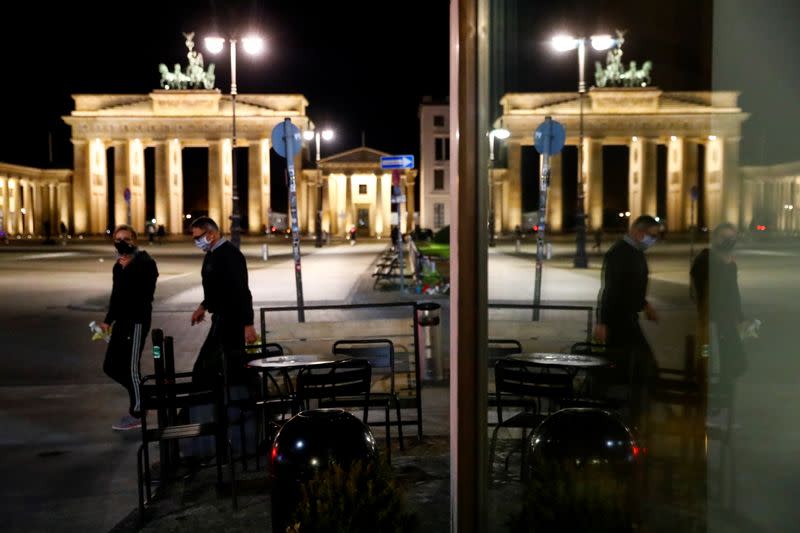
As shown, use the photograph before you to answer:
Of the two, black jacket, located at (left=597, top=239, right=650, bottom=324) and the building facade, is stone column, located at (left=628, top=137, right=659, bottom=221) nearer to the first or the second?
the building facade

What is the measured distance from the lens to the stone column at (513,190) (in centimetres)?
7032

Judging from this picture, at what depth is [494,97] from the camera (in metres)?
3.60

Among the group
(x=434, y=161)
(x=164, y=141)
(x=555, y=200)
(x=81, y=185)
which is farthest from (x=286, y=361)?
(x=434, y=161)

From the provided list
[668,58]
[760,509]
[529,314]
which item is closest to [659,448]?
[760,509]

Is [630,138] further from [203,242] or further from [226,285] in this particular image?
[226,285]

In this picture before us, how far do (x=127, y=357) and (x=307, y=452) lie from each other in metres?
4.54

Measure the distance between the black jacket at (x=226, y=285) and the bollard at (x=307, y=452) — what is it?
3.22 m

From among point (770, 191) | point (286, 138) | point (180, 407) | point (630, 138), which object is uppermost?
point (630, 138)

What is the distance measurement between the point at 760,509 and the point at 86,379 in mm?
8366

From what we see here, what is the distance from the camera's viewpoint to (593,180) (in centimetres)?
8025

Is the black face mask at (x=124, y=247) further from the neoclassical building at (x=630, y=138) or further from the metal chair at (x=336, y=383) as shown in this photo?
the neoclassical building at (x=630, y=138)

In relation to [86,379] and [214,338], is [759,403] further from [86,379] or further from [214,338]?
[86,379]

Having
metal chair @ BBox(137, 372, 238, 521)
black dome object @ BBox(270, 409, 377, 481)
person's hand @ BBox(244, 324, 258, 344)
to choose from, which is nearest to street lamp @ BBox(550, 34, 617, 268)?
person's hand @ BBox(244, 324, 258, 344)

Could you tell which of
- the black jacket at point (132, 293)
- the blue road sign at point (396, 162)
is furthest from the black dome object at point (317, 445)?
the blue road sign at point (396, 162)
